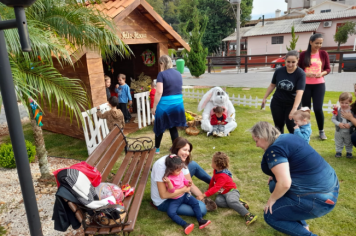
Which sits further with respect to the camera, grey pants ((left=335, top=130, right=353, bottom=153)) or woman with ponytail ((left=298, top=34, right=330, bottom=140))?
woman with ponytail ((left=298, top=34, right=330, bottom=140))

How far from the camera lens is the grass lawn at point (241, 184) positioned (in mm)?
3156

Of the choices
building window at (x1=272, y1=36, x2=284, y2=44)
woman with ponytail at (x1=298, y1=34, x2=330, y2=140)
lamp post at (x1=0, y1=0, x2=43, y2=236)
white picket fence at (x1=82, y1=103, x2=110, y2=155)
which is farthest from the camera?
building window at (x1=272, y1=36, x2=284, y2=44)

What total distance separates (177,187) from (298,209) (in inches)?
55.3

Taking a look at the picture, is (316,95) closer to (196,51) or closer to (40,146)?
(40,146)

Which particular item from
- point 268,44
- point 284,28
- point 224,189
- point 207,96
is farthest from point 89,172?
point 284,28

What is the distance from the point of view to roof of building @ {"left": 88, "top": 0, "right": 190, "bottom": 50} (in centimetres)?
594

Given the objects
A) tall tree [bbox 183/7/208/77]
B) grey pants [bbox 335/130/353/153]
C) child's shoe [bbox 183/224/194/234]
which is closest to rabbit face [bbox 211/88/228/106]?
grey pants [bbox 335/130/353/153]

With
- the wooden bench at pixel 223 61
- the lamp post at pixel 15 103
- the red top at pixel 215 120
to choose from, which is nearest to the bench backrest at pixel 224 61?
the wooden bench at pixel 223 61

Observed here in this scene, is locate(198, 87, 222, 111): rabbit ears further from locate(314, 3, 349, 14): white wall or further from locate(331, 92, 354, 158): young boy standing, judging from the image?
locate(314, 3, 349, 14): white wall

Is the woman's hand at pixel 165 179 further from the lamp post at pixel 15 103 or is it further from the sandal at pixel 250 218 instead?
the lamp post at pixel 15 103

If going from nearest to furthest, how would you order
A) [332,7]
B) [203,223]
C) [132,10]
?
1. [203,223]
2. [132,10]
3. [332,7]

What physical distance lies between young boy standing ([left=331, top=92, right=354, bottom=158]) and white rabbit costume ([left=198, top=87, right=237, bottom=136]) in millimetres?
2392

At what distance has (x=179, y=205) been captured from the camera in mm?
3346

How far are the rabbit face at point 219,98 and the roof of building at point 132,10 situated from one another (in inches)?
98.6
